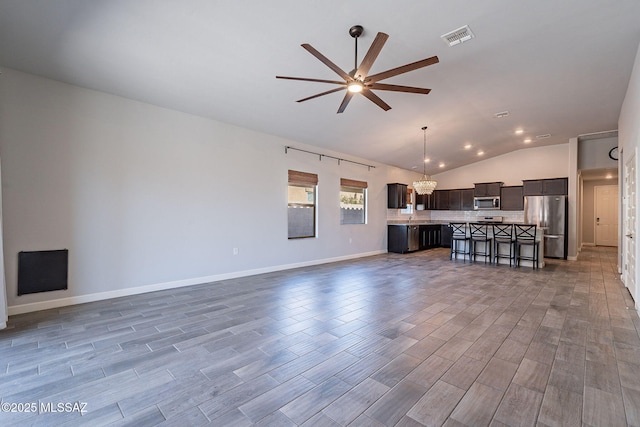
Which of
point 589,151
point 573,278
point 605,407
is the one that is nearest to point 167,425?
point 605,407

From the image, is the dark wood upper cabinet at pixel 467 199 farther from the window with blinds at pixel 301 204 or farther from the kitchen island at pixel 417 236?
the window with blinds at pixel 301 204

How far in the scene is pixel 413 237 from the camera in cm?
877

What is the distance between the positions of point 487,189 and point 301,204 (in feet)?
21.5

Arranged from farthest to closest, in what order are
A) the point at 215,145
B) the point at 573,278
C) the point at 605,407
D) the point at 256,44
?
1. the point at 573,278
2. the point at 215,145
3. the point at 256,44
4. the point at 605,407

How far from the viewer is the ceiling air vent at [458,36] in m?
3.04

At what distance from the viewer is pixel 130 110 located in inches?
160

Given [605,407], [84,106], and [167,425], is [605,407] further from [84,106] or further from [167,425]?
[84,106]

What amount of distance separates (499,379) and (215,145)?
4818mm

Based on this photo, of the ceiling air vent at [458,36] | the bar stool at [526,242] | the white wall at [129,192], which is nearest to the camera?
the ceiling air vent at [458,36]

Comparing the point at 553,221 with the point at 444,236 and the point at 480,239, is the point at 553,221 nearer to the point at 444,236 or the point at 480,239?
the point at 480,239

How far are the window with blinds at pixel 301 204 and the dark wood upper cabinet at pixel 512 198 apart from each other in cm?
633

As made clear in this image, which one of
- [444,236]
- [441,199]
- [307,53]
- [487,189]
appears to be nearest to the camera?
[307,53]

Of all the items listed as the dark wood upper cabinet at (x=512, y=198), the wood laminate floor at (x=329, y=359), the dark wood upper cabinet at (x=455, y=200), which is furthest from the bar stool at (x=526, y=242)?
the dark wood upper cabinet at (x=455, y=200)

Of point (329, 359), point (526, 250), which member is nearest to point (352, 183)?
point (526, 250)
